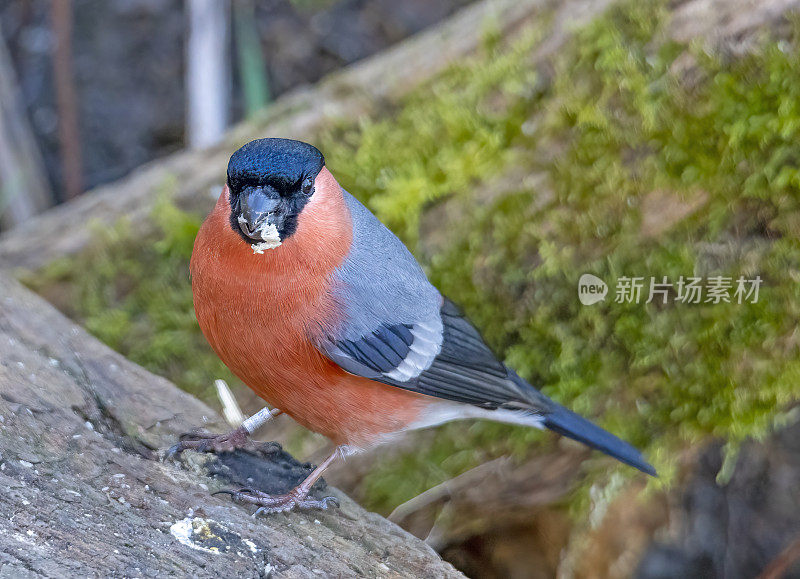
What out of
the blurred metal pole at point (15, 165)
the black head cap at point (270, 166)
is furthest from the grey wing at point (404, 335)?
the blurred metal pole at point (15, 165)

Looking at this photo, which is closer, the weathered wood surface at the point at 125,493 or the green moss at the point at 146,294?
the weathered wood surface at the point at 125,493

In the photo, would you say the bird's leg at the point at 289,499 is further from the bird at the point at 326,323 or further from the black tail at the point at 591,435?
the black tail at the point at 591,435

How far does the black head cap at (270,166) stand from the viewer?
2.20 metres

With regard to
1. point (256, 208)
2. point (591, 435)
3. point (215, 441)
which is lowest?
point (591, 435)

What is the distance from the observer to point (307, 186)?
2.30 metres

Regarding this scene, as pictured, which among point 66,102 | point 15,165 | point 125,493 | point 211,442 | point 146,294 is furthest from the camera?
point 15,165

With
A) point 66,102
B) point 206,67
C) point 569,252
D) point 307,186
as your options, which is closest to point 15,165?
point 66,102

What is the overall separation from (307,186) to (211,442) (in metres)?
0.93

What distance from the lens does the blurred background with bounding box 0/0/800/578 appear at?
277 cm

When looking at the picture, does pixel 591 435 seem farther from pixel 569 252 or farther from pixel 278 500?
pixel 278 500

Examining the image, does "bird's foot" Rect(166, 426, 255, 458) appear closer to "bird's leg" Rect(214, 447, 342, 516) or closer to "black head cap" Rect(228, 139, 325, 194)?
"bird's leg" Rect(214, 447, 342, 516)

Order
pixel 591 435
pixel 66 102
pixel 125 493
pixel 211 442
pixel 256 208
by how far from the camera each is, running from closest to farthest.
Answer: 1. pixel 125 493
2. pixel 256 208
3. pixel 211 442
4. pixel 591 435
5. pixel 66 102

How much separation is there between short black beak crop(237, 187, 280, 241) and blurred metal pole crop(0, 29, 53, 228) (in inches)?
118

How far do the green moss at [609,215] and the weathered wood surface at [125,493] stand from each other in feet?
3.40
